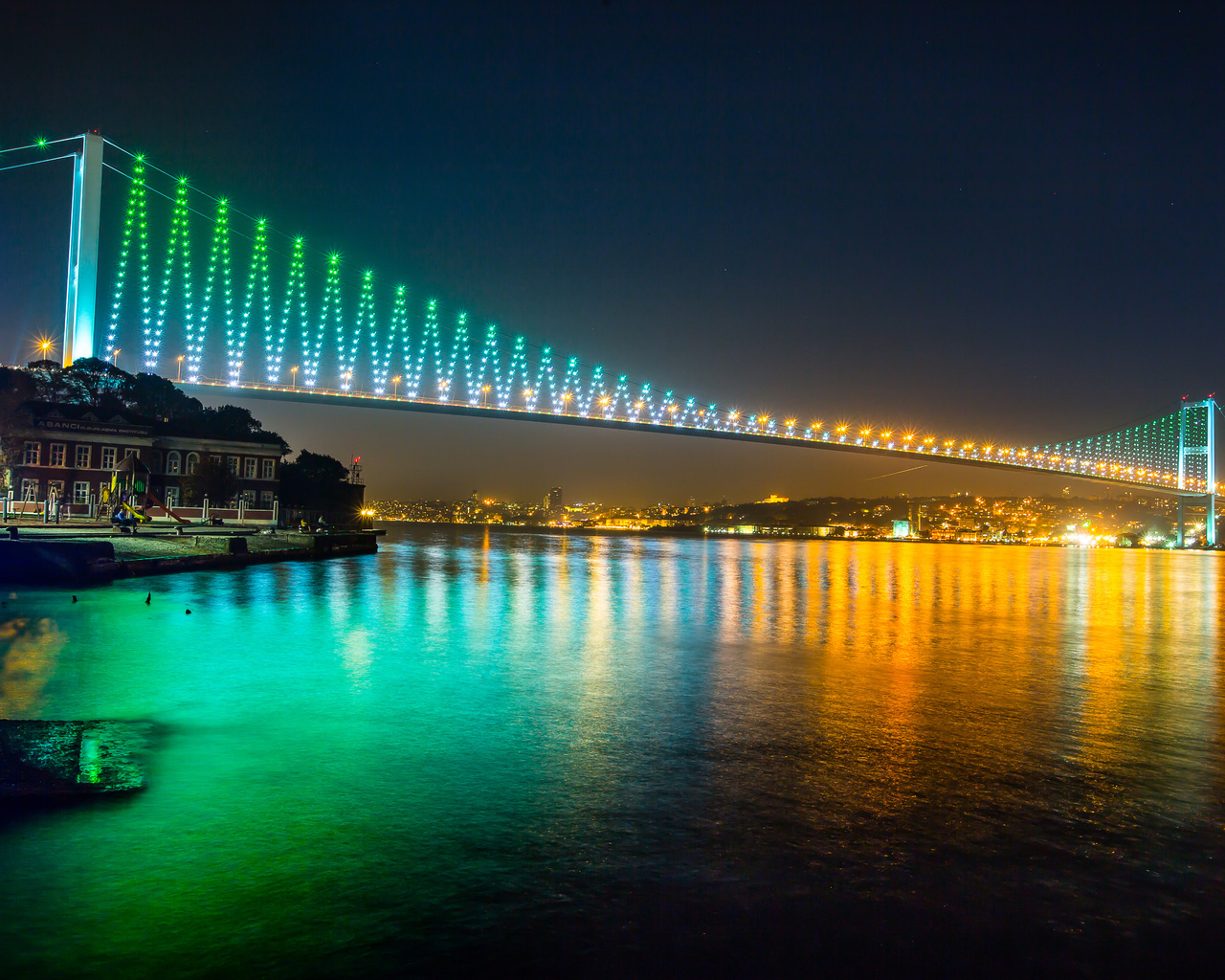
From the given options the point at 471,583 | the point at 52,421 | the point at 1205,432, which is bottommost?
the point at 471,583

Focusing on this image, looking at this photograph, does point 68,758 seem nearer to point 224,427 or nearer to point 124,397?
point 124,397

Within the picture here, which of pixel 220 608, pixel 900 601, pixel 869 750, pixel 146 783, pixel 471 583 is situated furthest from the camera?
pixel 471 583

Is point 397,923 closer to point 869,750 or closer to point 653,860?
point 653,860

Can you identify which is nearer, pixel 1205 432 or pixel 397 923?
pixel 397 923

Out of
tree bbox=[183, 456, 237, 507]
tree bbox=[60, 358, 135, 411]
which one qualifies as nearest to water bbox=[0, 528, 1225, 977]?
tree bbox=[60, 358, 135, 411]

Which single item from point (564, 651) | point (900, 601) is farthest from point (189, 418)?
point (564, 651)

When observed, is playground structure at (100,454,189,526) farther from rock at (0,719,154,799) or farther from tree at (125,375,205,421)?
rock at (0,719,154,799)
